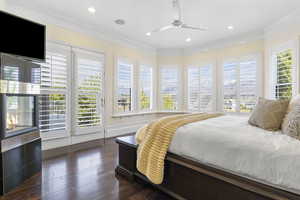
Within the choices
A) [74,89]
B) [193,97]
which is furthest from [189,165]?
[193,97]

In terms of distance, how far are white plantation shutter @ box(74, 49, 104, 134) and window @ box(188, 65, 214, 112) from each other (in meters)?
2.91

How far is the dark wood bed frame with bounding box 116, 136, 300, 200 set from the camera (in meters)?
1.25

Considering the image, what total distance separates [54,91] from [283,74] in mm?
4831

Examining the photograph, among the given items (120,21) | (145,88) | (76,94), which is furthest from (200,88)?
(76,94)

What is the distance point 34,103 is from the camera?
2496 millimetres

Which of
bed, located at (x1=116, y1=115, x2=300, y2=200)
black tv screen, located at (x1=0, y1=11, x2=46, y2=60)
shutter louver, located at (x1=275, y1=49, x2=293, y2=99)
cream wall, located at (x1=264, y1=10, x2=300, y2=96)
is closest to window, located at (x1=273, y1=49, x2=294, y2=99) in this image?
shutter louver, located at (x1=275, y1=49, x2=293, y2=99)

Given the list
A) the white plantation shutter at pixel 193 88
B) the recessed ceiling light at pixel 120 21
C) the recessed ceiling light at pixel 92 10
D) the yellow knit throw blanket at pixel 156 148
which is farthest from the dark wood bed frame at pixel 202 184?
the white plantation shutter at pixel 193 88

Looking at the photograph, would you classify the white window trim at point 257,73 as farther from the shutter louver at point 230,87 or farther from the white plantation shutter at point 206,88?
the white plantation shutter at point 206,88

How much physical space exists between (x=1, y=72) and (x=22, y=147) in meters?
0.97

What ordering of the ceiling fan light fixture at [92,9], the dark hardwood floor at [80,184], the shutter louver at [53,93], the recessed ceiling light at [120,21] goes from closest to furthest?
the dark hardwood floor at [80,184]
the ceiling fan light fixture at [92,9]
the shutter louver at [53,93]
the recessed ceiling light at [120,21]

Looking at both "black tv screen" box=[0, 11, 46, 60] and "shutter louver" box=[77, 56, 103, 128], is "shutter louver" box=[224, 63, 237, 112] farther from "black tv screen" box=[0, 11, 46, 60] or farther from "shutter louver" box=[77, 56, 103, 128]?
"black tv screen" box=[0, 11, 46, 60]

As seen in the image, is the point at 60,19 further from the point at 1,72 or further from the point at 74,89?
the point at 1,72

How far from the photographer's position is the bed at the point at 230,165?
45.8 inches

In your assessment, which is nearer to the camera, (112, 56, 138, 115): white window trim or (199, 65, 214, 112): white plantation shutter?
(112, 56, 138, 115): white window trim
